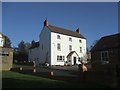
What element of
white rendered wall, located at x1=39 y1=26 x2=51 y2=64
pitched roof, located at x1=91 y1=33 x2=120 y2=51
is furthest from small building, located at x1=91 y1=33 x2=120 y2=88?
white rendered wall, located at x1=39 y1=26 x2=51 y2=64

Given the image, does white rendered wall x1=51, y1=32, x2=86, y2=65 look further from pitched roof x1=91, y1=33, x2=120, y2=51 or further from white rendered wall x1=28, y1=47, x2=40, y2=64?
pitched roof x1=91, y1=33, x2=120, y2=51

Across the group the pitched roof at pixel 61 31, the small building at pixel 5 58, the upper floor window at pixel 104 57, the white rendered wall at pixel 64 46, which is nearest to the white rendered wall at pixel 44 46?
the white rendered wall at pixel 64 46

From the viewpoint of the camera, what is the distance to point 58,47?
5953 cm

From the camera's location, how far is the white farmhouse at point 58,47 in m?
57.9

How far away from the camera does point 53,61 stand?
5738cm

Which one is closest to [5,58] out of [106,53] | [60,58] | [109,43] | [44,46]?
[106,53]

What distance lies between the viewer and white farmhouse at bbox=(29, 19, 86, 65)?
57.9 meters

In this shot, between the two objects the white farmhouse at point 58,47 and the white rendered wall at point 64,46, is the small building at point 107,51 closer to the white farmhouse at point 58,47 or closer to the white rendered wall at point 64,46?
the white rendered wall at point 64,46

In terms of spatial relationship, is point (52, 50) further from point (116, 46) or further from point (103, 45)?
point (116, 46)

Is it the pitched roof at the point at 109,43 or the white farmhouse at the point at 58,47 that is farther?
the white farmhouse at the point at 58,47

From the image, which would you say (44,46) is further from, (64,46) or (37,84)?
(37,84)

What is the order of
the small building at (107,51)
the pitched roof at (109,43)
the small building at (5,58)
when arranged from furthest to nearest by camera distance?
the small building at (5,58) → the pitched roof at (109,43) → the small building at (107,51)

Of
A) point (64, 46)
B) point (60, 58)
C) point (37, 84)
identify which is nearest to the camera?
point (37, 84)

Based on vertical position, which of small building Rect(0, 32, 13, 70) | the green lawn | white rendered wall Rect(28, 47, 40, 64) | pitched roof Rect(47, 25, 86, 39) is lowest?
the green lawn
